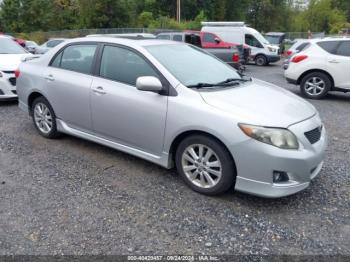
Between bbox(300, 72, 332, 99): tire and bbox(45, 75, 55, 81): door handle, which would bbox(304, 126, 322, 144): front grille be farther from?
bbox(300, 72, 332, 99): tire

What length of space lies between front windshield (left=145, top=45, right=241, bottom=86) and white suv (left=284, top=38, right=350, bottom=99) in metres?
5.09

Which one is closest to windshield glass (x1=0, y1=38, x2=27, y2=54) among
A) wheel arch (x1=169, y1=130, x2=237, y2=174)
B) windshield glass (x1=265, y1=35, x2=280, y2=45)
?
wheel arch (x1=169, y1=130, x2=237, y2=174)

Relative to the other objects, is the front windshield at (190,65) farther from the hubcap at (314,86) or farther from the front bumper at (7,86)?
the hubcap at (314,86)

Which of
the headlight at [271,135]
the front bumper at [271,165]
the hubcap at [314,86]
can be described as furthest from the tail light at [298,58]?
the headlight at [271,135]

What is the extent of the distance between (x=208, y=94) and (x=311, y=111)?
122 centimetres

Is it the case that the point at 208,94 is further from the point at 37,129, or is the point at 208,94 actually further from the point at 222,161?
the point at 37,129

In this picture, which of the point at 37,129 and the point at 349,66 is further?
the point at 349,66

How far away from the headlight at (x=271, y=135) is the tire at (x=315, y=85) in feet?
20.6

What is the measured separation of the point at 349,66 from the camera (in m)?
8.38

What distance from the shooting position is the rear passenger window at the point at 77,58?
4.65 m

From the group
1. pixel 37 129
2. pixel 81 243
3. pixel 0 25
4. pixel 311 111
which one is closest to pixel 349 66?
pixel 311 111

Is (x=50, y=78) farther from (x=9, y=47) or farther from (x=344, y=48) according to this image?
(x=344, y=48)

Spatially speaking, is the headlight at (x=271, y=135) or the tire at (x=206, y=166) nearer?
the headlight at (x=271, y=135)

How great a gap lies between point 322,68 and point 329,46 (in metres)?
0.60
